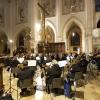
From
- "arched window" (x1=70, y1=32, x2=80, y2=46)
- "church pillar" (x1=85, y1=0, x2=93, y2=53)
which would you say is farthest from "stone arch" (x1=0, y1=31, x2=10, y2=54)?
"church pillar" (x1=85, y1=0, x2=93, y2=53)

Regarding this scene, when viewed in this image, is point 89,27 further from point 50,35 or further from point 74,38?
point 50,35

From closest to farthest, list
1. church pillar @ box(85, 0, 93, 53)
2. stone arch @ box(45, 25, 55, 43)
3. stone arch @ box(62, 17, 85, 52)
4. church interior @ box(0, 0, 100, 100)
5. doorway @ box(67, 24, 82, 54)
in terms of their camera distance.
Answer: church interior @ box(0, 0, 100, 100) → church pillar @ box(85, 0, 93, 53) → stone arch @ box(62, 17, 85, 52) → doorway @ box(67, 24, 82, 54) → stone arch @ box(45, 25, 55, 43)

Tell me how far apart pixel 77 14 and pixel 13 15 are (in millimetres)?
11670

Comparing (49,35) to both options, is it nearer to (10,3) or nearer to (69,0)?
(69,0)

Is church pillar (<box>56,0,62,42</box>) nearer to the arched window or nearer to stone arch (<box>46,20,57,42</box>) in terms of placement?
stone arch (<box>46,20,57,42</box>)

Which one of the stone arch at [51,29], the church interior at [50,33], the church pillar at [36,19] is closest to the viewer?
the church interior at [50,33]

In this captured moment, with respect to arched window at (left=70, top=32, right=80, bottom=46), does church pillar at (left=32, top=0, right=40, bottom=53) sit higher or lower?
higher

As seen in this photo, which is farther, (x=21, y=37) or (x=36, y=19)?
(x=21, y=37)

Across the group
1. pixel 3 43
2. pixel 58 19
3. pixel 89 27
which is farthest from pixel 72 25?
pixel 3 43

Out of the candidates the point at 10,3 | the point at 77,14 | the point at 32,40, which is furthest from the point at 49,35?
the point at 10,3

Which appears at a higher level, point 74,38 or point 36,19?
point 36,19

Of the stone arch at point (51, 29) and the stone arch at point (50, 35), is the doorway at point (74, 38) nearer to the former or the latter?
the stone arch at point (51, 29)

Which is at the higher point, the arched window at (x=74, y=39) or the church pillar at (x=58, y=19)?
the church pillar at (x=58, y=19)

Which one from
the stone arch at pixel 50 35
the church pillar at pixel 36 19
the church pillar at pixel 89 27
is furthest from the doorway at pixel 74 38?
the church pillar at pixel 36 19
